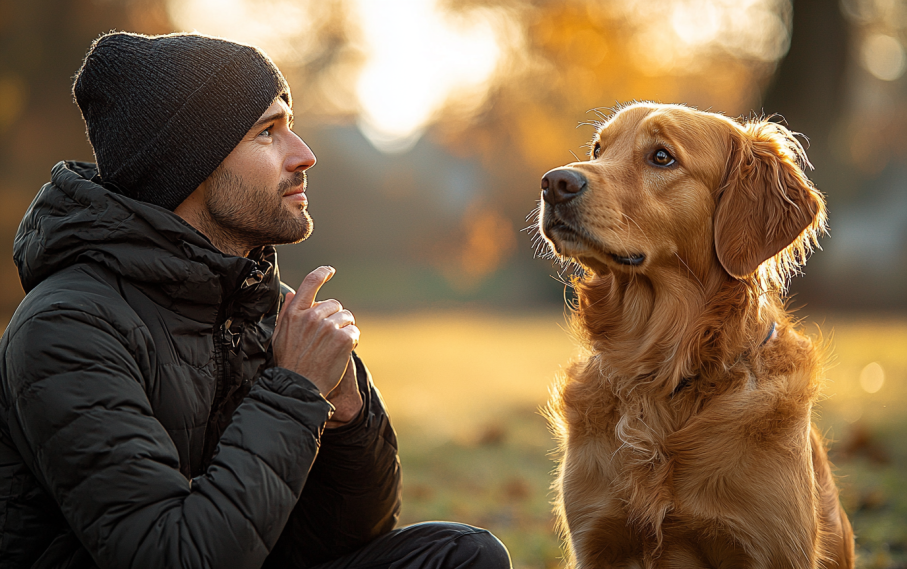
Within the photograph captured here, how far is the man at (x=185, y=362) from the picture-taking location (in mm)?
1699

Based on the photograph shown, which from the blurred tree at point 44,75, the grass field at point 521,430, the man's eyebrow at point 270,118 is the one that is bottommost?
the grass field at point 521,430

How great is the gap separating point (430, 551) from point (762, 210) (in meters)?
1.84

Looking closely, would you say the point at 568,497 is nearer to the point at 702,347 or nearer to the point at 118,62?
the point at 702,347

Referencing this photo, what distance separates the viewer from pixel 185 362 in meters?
2.08

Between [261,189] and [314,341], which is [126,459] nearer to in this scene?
[314,341]

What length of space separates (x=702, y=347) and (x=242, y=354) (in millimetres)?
1720

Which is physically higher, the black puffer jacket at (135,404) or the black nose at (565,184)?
the black nose at (565,184)

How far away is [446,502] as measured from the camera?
520 cm

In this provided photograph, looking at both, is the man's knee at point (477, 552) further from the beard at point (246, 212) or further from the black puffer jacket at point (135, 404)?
the beard at point (246, 212)

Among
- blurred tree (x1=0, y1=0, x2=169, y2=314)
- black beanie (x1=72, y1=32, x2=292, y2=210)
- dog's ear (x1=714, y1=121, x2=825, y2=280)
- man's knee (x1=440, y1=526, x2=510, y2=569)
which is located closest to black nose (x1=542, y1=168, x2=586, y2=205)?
dog's ear (x1=714, y1=121, x2=825, y2=280)

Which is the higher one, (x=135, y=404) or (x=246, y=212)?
(x=246, y=212)

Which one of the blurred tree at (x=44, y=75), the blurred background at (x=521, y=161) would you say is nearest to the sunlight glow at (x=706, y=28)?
the blurred background at (x=521, y=161)

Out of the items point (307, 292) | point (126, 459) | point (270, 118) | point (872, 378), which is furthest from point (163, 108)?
point (872, 378)

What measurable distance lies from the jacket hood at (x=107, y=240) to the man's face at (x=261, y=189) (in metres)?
0.37
